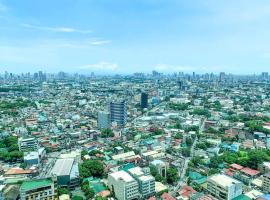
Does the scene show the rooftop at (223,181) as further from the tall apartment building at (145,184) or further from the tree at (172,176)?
the tall apartment building at (145,184)

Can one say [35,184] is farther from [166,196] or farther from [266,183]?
[266,183]

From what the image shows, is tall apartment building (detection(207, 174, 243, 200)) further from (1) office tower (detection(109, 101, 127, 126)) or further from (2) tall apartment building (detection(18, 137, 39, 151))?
(1) office tower (detection(109, 101, 127, 126))

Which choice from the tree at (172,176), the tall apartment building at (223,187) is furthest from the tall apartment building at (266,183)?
the tree at (172,176)

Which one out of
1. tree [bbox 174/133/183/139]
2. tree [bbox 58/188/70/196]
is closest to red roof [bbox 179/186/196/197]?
tree [bbox 58/188/70/196]

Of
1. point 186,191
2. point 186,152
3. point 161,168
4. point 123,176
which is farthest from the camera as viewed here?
point 186,152

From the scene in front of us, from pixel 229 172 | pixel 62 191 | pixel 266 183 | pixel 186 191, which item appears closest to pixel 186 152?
pixel 229 172
